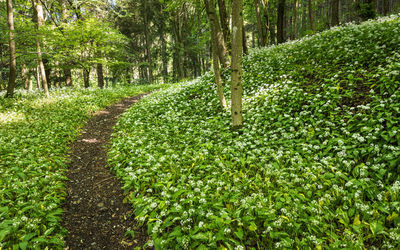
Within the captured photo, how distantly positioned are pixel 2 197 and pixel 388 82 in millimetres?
9945

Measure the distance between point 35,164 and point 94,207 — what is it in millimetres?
2437

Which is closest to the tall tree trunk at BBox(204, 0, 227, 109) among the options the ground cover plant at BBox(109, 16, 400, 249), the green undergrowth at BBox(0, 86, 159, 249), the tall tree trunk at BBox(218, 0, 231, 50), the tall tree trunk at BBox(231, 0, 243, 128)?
the ground cover plant at BBox(109, 16, 400, 249)

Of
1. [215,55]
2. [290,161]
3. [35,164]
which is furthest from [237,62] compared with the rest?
[35,164]

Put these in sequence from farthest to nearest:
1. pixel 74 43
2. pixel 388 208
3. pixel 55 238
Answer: pixel 74 43, pixel 55 238, pixel 388 208

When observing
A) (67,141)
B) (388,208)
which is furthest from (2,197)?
(388,208)

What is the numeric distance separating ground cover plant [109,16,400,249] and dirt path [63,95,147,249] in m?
0.37

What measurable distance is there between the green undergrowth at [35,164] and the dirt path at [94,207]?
0.85 feet

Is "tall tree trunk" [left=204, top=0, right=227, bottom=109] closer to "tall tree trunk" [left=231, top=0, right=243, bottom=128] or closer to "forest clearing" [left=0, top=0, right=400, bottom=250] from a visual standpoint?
"forest clearing" [left=0, top=0, right=400, bottom=250]

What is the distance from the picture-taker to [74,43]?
12664mm

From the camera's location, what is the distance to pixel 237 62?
607cm

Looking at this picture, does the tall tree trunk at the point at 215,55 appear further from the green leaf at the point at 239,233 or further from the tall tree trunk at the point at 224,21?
the green leaf at the point at 239,233

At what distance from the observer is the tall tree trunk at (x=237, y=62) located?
5.81 m

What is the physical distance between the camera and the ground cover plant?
3178 mm

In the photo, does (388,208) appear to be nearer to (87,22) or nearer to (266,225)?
(266,225)
